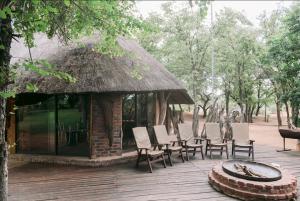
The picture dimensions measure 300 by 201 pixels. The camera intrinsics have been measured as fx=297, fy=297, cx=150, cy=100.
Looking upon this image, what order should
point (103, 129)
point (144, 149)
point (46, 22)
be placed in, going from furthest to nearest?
point (103, 129) < point (144, 149) < point (46, 22)

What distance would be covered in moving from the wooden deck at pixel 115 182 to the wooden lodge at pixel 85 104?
0.90 metres

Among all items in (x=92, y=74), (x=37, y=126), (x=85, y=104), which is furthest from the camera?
(x=37, y=126)

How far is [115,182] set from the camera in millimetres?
6750

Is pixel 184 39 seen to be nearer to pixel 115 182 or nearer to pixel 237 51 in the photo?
pixel 237 51

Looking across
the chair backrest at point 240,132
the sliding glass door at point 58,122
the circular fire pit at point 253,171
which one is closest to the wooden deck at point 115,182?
the circular fire pit at point 253,171

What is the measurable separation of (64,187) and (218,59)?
49.0ft

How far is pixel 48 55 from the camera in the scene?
30.5 ft

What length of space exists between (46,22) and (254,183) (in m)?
4.64

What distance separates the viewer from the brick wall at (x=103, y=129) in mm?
8391

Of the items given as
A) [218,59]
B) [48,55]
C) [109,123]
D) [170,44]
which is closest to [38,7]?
[109,123]

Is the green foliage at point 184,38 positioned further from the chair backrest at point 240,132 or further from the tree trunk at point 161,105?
the chair backrest at point 240,132

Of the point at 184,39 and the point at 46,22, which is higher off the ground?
the point at 184,39

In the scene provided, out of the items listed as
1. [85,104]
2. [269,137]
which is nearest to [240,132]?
[85,104]

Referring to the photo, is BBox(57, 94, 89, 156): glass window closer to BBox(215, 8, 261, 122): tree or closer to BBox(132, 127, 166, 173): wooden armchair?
BBox(132, 127, 166, 173): wooden armchair
